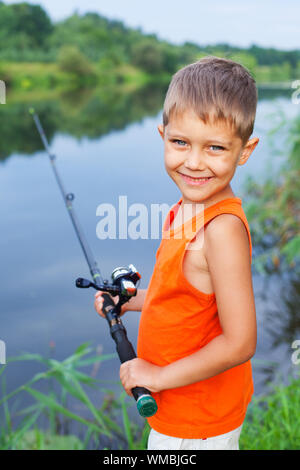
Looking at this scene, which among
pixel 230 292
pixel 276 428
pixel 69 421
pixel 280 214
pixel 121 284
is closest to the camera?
pixel 230 292

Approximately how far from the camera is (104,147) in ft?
45.9

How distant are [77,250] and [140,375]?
18.4 ft

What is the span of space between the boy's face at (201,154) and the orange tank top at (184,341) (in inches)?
1.8

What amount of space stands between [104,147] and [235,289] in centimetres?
1330

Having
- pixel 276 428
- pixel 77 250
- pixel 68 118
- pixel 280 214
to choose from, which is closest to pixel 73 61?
pixel 68 118

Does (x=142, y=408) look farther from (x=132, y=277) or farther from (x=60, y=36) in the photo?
(x=60, y=36)

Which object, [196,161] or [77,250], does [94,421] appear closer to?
[196,161]

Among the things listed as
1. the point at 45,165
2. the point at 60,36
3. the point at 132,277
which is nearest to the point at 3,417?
the point at 132,277

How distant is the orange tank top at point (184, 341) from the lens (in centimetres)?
109

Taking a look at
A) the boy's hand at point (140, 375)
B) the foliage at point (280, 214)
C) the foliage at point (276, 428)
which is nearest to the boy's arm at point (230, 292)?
the boy's hand at point (140, 375)

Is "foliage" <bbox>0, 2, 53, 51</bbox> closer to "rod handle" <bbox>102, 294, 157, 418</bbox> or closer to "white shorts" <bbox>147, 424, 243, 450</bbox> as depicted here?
"rod handle" <bbox>102, 294, 157, 418</bbox>

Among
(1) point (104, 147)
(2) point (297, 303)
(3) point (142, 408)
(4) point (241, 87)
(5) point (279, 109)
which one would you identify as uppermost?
(1) point (104, 147)

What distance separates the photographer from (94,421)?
3117 millimetres

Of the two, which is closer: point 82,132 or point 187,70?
point 187,70
